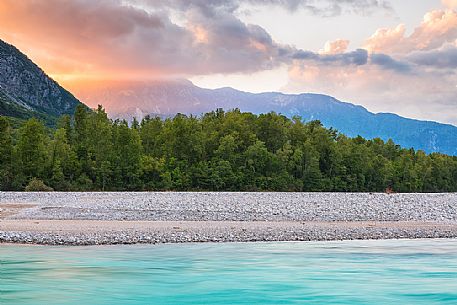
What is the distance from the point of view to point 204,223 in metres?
33.7

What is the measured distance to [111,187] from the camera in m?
83.9

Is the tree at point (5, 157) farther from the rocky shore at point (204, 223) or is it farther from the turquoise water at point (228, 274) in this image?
the turquoise water at point (228, 274)

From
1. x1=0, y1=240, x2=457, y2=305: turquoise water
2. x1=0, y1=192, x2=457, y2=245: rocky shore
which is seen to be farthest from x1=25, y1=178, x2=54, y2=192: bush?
x1=0, y1=240, x2=457, y2=305: turquoise water

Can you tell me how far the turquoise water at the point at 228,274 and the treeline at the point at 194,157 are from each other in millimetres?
55364

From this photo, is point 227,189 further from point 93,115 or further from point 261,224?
point 261,224

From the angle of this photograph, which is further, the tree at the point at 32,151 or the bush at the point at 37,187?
the tree at the point at 32,151

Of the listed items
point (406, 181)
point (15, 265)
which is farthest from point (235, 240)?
point (406, 181)

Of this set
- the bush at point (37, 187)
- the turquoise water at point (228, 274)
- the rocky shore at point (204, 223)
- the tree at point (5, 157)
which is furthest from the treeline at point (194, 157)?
the turquoise water at point (228, 274)

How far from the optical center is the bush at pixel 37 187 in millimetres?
73375

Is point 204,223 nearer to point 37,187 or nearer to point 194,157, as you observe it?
point 37,187

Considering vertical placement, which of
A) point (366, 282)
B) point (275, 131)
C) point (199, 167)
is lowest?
point (366, 282)

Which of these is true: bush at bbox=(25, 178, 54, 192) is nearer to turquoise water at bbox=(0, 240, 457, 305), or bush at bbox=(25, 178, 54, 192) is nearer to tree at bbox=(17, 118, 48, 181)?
tree at bbox=(17, 118, 48, 181)

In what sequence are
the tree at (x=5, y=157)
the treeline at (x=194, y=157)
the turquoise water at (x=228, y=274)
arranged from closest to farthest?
the turquoise water at (x=228, y=274) < the tree at (x=5, y=157) < the treeline at (x=194, y=157)

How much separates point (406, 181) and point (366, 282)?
103 metres
